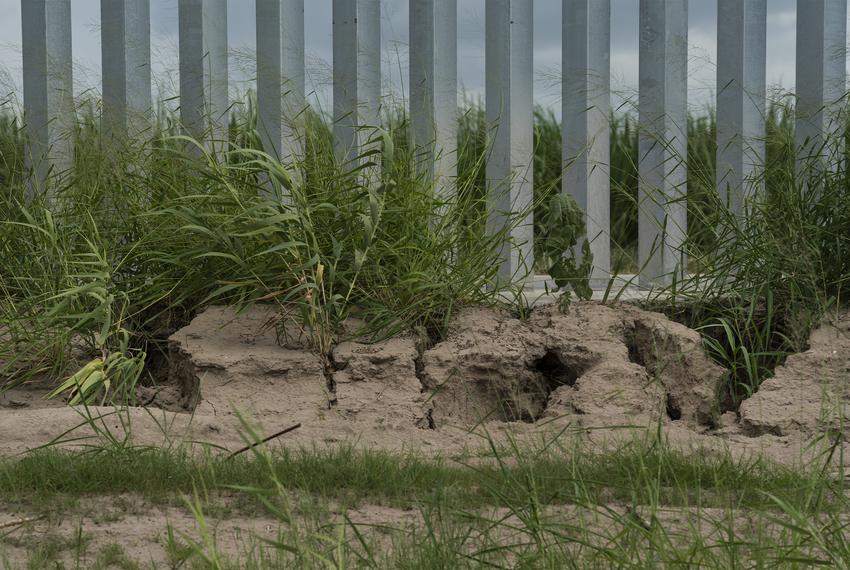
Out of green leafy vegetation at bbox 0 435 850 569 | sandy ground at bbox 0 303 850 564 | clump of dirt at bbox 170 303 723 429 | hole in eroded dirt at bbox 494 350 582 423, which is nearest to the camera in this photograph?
green leafy vegetation at bbox 0 435 850 569

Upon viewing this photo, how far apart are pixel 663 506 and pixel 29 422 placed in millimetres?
1830

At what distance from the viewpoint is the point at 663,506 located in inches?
81.8

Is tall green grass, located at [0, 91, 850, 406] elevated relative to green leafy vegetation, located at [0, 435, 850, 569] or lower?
elevated

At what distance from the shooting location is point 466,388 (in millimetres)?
3027

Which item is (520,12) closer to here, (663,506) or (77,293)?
(77,293)

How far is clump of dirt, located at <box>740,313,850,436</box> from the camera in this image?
287cm

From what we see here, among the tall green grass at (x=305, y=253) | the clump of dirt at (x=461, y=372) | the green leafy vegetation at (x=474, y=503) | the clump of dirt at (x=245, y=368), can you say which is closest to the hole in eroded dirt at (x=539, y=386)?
the clump of dirt at (x=461, y=372)

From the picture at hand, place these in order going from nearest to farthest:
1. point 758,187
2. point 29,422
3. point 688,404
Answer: point 29,422
point 688,404
point 758,187

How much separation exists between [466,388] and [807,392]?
109cm

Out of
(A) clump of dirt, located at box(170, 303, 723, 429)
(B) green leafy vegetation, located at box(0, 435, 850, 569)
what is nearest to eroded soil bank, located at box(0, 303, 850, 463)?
(A) clump of dirt, located at box(170, 303, 723, 429)

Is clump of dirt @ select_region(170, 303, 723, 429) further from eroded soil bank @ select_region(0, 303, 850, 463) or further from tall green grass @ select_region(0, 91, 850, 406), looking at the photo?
tall green grass @ select_region(0, 91, 850, 406)

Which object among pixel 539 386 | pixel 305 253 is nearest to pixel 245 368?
pixel 305 253

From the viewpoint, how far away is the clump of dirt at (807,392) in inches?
113

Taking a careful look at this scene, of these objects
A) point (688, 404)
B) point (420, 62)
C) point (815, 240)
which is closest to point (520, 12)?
point (420, 62)
